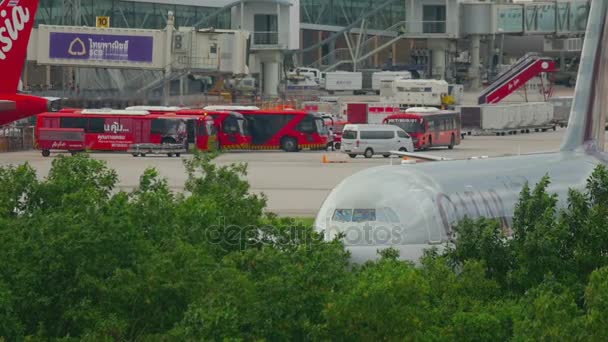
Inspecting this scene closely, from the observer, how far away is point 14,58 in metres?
57.0

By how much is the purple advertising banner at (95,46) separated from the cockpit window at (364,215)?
80414 millimetres

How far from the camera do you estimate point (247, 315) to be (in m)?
23.4

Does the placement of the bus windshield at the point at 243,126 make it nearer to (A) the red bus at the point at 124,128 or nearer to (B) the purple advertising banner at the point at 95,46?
(A) the red bus at the point at 124,128

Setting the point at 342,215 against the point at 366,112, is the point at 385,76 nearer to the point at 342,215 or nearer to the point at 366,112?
the point at 366,112

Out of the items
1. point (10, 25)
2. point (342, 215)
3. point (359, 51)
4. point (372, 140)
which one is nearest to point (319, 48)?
point (359, 51)

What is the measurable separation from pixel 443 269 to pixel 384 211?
6.90 meters

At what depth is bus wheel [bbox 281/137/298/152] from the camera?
9925cm

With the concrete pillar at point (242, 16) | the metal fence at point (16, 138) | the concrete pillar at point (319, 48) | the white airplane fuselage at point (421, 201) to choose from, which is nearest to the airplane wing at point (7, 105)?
the white airplane fuselage at point (421, 201)

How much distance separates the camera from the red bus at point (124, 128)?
3674 inches

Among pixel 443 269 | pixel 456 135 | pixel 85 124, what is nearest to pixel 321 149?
pixel 456 135

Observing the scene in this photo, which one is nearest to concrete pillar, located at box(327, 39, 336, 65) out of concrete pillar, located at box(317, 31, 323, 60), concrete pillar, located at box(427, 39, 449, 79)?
concrete pillar, located at box(317, 31, 323, 60)

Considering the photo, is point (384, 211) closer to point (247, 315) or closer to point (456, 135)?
point (247, 315)

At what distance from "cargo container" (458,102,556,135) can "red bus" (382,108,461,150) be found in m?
13.8

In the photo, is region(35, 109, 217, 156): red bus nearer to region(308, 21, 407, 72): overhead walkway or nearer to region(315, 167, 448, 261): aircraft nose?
region(315, 167, 448, 261): aircraft nose
